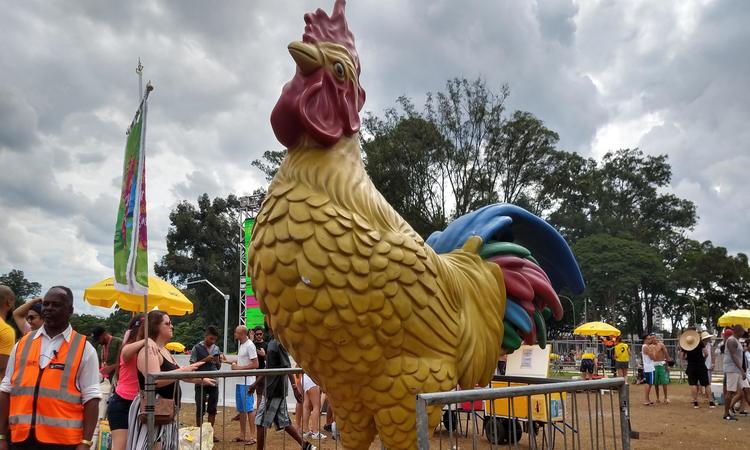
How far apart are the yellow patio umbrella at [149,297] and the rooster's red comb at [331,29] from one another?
5.96 metres

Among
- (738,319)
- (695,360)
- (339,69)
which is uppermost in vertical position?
(339,69)

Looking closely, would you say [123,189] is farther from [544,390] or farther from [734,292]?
[734,292]

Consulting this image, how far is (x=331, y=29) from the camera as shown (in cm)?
247

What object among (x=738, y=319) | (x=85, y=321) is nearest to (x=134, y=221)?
(x=738, y=319)

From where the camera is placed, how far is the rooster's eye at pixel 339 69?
2.31 metres

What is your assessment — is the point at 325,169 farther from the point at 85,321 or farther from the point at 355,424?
the point at 85,321

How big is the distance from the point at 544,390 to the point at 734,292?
44.6 m

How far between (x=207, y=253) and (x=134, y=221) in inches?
1462

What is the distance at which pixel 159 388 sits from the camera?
4.14m

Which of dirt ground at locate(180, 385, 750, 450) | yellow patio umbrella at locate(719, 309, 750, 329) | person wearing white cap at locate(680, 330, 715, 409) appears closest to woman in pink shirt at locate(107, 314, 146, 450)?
dirt ground at locate(180, 385, 750, 450)

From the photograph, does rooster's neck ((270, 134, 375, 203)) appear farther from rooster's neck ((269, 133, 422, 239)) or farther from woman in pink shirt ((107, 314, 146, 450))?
woman in pink shirt ((107, 314, 146, 450))

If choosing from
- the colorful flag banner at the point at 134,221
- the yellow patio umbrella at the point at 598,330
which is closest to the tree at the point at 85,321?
the yellow patio umbrella at the point at 598,330

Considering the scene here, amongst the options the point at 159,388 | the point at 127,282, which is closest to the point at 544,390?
the point at 127,282

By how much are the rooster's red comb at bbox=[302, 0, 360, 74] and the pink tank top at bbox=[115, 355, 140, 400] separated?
3.10m
